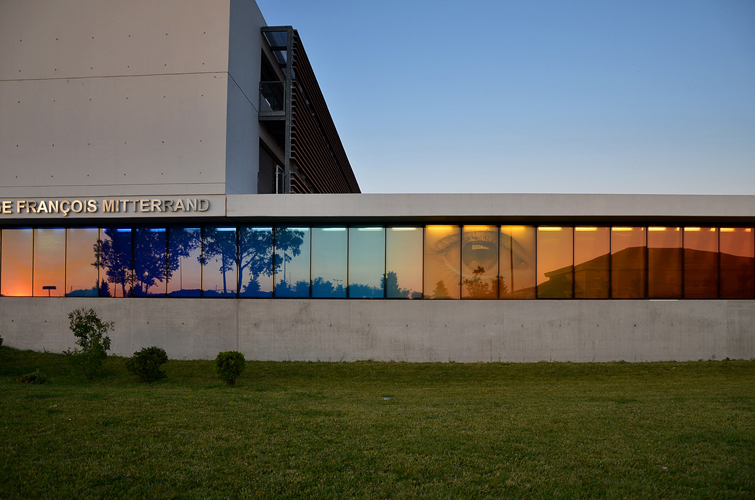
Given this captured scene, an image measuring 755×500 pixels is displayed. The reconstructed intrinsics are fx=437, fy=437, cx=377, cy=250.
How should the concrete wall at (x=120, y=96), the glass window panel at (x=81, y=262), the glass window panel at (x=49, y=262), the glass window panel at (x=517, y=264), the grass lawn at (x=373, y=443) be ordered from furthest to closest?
the glass window panel at (x=49, y=262)
the glass window panel at (x=81, y=262)
the glass window panel at (x=517, y=264)
the concrete wall at (x=120, y=96)
the grass lawn at (x=373, y=443)

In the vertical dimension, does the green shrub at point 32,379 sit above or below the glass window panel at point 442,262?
below

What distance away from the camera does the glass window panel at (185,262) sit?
1588cm

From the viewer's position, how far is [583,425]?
717cm

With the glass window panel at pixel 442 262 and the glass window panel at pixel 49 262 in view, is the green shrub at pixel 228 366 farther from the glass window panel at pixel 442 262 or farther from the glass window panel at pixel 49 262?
the glass window panel at pixel 49 262

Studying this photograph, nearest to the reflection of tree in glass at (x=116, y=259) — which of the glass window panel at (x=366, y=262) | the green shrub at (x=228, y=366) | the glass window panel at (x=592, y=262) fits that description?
the green shrub at (x=228, y=366)

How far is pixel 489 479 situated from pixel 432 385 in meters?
7.37

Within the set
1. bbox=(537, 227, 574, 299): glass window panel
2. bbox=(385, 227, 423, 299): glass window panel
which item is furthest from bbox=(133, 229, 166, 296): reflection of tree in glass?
bbox=(537, 227, 574, 299): glass window panel

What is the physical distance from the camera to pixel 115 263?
637 inches

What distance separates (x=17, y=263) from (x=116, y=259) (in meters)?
4.11

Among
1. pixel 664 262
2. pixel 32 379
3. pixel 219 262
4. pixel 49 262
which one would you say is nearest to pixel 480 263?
pixel 664 262

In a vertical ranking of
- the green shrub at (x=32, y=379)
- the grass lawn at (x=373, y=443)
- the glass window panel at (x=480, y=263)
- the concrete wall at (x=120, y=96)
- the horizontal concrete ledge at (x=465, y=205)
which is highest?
the concrete wall at (x=120, y=96)

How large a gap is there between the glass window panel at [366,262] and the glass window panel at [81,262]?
9.57 m

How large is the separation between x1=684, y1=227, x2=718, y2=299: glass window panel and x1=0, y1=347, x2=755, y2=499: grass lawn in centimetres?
571

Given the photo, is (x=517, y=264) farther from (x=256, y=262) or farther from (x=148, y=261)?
(x=148, y=261)
